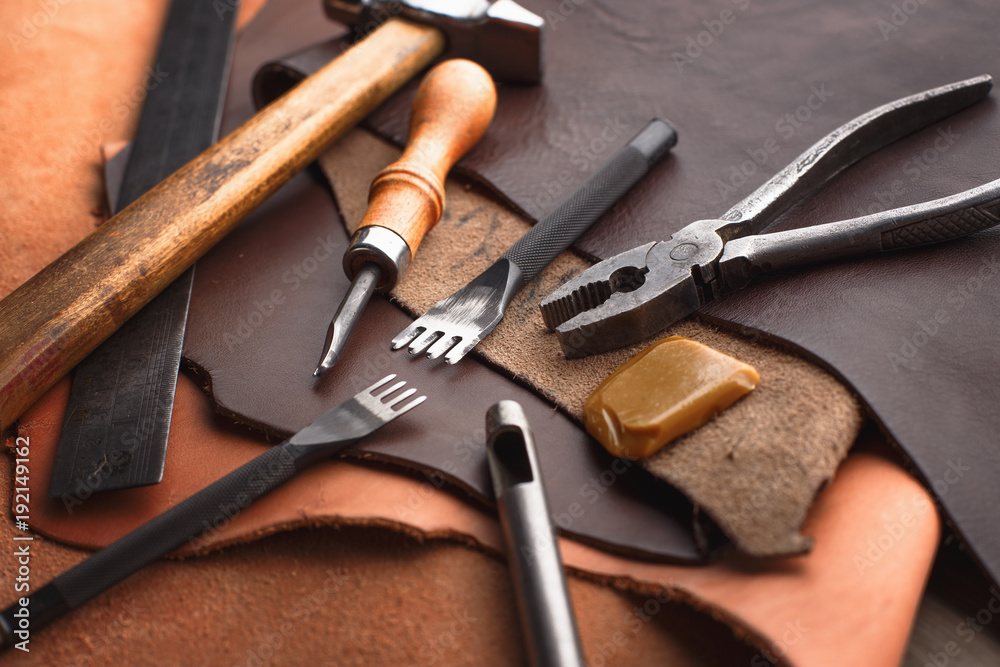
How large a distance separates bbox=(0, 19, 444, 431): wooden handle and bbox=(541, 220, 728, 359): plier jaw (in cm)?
74

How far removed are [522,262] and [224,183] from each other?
0.67m

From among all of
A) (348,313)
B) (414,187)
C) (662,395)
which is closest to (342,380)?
(348,313)

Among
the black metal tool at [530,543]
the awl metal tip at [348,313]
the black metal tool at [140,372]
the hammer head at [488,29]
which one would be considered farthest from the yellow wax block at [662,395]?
the hammer head at [488,29]

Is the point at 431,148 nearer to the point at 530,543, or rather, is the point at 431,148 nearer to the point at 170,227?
the point at 170,227

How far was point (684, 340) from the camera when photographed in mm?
1120

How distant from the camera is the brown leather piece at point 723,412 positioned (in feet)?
3.13

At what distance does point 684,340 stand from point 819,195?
563 millimetres

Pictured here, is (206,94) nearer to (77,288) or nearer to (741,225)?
(77,288)

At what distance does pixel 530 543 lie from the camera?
3.05ft

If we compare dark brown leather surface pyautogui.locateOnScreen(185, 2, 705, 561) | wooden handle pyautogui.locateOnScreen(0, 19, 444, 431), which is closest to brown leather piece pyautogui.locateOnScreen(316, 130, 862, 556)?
dark brown leather surface pyautogui.locateOnScreen(185, 2, 705, 561)

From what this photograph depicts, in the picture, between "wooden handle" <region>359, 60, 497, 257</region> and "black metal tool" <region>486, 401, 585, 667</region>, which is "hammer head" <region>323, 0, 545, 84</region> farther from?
"black metal tool" <region>486, 401, 585, 667</region>

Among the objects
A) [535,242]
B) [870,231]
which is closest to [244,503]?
[535,242]

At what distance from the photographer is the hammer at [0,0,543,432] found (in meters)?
1.24

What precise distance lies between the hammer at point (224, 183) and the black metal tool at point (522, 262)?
1.67ft
